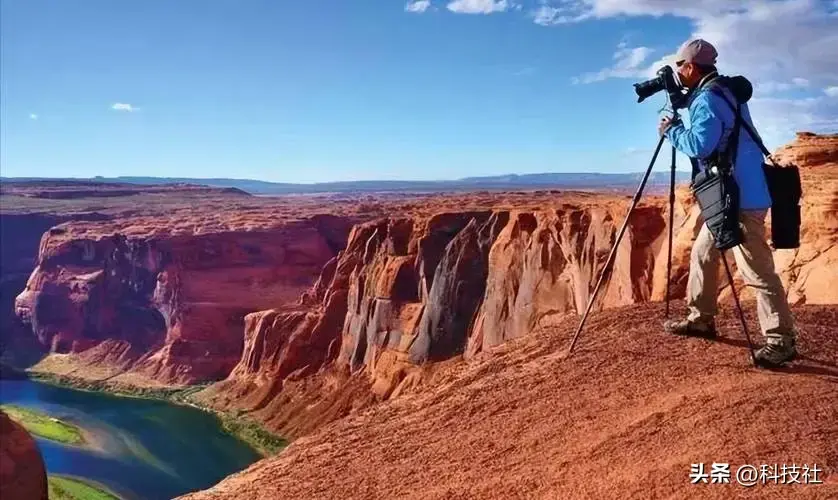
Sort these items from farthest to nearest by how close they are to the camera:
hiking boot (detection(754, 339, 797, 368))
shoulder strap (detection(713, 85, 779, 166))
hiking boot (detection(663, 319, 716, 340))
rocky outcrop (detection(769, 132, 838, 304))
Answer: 1. rocky outcrop (detection(769, 132, 838, 304))
2. hiking boot (detection(663, 319, 716, 340))
3. hiking boot (detection(754, 339, 797, 368))
4. shoulder strap (detection(713, 85, 779, 166))

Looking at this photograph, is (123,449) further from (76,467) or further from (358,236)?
(358,236)

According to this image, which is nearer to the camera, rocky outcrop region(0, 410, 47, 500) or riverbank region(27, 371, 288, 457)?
rocky outcrop region(0, 410, 47, 500)

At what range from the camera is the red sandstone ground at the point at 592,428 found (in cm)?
435

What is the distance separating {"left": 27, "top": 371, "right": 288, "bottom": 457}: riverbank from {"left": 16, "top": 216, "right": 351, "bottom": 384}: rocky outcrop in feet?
5.75

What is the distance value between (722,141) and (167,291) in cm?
4689

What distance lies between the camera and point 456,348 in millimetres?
29312

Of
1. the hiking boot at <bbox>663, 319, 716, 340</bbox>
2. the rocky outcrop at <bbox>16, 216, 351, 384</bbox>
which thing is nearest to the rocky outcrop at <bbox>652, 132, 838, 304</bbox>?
the hiking boot at <bbox>663, 319, 716, 340</bbox>

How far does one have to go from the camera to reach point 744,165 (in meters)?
5.31

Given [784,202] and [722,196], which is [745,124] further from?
[784,202]

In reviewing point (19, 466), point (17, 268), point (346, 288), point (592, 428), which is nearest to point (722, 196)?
point (592, 428)

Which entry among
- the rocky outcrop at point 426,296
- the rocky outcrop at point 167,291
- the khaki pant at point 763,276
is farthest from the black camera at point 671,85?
the rocky outcrop at point 167,291

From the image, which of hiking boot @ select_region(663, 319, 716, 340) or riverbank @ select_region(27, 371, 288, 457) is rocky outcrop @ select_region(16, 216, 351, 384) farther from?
hiking boot @ select_region(663, 319, 716, 340)

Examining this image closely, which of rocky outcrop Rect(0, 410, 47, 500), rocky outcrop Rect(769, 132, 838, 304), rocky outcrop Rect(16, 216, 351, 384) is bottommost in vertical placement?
rocky outcrop Rect(16, 216, 351, 384)

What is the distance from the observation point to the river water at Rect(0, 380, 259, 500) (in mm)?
29938
